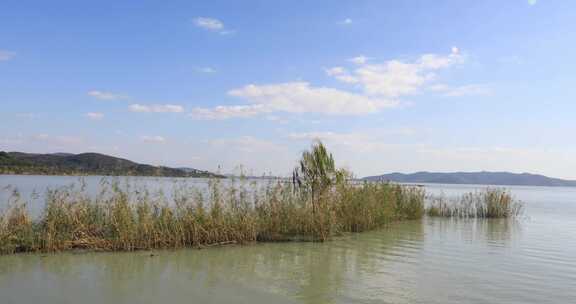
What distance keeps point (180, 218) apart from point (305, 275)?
4212 mm

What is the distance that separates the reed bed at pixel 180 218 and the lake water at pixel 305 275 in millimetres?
481

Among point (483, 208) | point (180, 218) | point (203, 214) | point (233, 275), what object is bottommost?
point (233, 275)

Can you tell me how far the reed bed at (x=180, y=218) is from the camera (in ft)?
34.7

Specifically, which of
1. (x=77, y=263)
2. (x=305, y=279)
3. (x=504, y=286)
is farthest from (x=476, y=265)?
(x=77, y=263)

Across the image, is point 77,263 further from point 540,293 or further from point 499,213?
point 499,213

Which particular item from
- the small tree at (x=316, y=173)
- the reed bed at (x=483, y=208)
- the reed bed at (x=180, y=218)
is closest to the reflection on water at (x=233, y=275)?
the reed bed at (x=180, y=218)

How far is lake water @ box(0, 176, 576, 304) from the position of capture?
294 inches

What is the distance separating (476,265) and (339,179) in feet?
20.7

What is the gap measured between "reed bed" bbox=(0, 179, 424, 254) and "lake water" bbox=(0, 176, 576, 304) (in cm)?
48

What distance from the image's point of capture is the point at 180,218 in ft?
38.5

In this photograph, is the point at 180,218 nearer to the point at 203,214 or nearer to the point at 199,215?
the point at 199,215

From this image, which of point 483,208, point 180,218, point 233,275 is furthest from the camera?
point 483,208

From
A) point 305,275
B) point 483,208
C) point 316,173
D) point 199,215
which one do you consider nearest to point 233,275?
point 305,275

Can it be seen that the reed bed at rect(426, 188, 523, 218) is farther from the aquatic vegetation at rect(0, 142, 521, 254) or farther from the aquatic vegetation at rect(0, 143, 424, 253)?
the aquatic vegetation at rect(0, 143, 424, 253)
